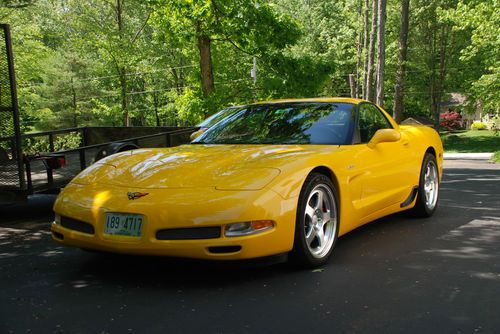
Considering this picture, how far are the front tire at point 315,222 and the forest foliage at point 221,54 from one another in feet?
20.6

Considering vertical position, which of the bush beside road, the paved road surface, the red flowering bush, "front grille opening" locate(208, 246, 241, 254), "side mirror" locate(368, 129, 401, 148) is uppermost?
"side mirror" locate(368, 129, 401, 148)

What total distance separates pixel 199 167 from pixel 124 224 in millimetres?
728

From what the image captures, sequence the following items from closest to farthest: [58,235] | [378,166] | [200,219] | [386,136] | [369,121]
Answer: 1. [200,219]
2. [58,235]
3. [386,136]
4. [378,166]
5. [369,121]

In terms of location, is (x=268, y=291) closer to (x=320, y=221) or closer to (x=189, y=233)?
(x=189, y=233)

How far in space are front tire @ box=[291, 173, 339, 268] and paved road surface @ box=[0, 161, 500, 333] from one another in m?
0.13

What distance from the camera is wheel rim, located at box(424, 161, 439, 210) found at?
20.4 feet

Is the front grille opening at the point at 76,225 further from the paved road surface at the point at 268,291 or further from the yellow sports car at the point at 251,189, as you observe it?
the paved road surface at the point at 268,291

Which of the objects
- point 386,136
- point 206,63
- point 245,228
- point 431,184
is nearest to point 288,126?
point 386,136

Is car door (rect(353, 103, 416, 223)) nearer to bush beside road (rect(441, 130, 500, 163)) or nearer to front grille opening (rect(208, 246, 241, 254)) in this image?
front grille opening (rect(208, 246, 241, 254))

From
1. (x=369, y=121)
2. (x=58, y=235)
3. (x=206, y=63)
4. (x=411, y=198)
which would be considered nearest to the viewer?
(x=58, y=235)

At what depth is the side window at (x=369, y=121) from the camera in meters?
4.98

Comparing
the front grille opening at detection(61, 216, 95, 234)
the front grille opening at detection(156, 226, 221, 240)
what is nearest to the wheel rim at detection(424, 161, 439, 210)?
the front grille opening at detection(156, 226, 221, 240)

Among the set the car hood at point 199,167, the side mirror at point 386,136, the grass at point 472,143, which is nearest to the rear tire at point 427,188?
the side mirror at point 386,136

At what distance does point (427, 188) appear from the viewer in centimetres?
623
